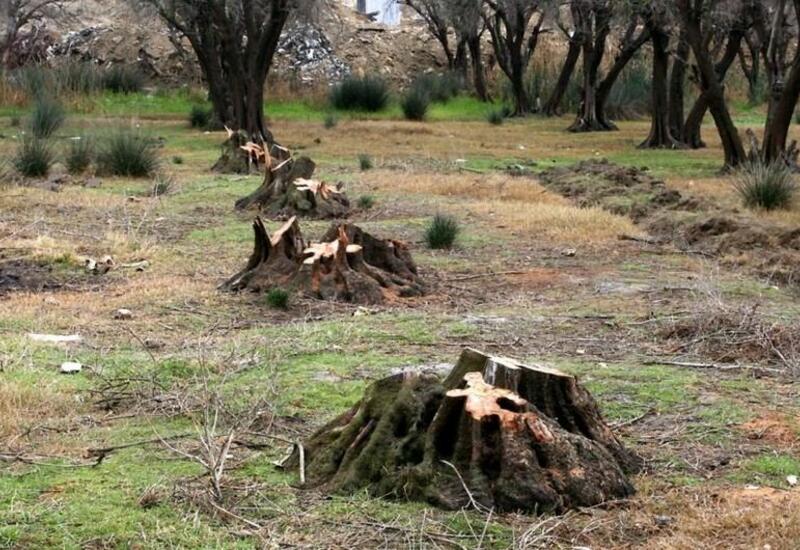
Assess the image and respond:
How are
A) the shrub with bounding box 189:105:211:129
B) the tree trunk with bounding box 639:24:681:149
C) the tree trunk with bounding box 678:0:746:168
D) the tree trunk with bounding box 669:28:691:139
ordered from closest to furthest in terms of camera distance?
the tree trunk with bounding box 678:0:746:168 < the tree trunk with bounding box 639:24:681:149 < the tree trunk with bounding box 669:28:691:139 < the shrub with bounding box 189:105:211:129

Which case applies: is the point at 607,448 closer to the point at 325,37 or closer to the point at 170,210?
the point at 170,210

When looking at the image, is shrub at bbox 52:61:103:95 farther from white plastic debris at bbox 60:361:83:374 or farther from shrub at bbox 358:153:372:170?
white plastic debris at bbox 60:361:83:374

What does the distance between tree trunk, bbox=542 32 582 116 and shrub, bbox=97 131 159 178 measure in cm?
Result: 1618

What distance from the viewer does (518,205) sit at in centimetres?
1420

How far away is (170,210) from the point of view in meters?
13.7

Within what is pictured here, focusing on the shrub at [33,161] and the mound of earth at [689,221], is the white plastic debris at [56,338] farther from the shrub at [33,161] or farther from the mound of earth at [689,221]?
the shrub at [33,161]

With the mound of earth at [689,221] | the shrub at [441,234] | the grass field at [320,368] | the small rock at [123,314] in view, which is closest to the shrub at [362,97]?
the mound of earth at [689,221]

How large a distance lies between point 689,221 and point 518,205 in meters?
2.39

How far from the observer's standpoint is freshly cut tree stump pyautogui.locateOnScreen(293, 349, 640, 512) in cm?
422

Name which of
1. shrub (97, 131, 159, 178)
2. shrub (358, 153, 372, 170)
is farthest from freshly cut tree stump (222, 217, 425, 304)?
shrub (358, 153, 372, 170)

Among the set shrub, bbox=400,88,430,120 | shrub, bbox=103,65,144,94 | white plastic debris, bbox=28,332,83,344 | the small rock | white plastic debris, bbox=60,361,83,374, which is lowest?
the small rock

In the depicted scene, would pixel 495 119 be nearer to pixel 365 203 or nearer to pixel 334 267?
pixel 365 203

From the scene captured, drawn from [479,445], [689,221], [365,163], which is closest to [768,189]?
[689,221]

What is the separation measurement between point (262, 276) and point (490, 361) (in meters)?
4.36
